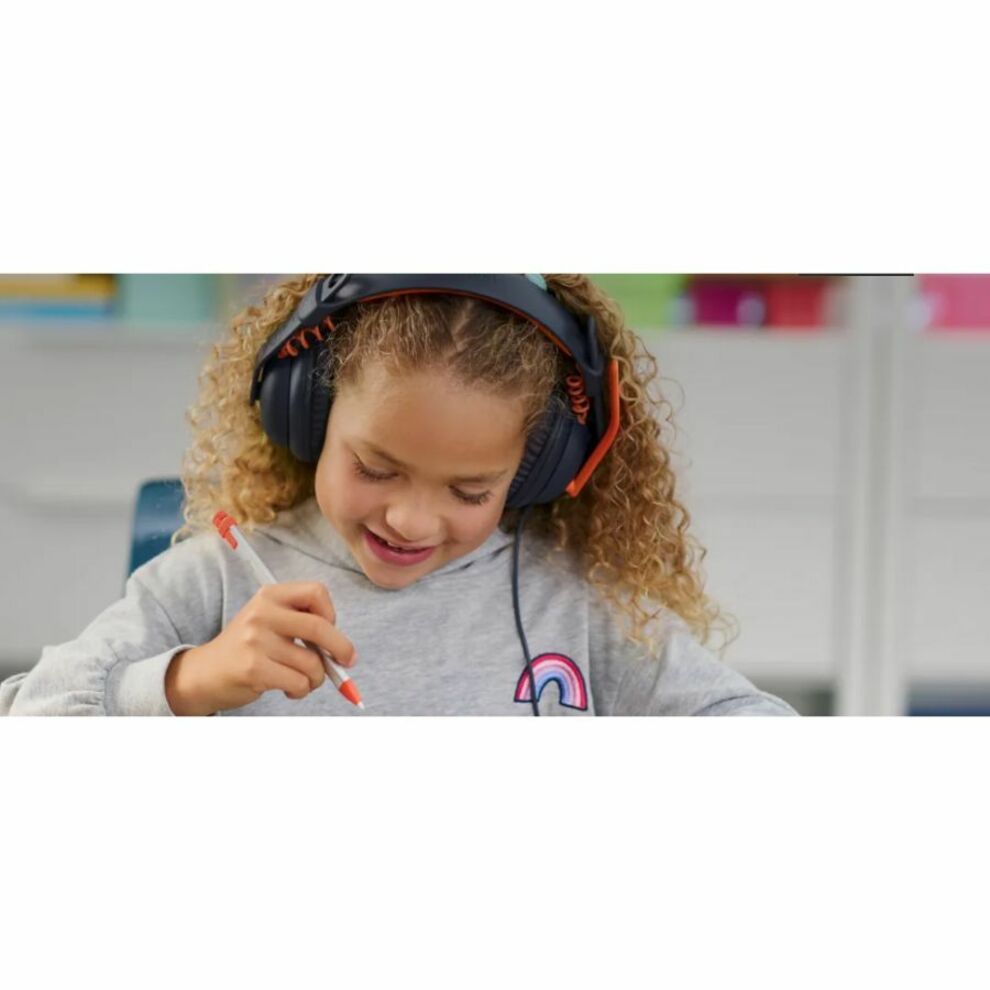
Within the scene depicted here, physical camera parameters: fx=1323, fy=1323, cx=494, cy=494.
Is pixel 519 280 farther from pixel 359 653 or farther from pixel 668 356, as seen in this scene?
pixel 359 653

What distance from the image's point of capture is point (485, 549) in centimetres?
95

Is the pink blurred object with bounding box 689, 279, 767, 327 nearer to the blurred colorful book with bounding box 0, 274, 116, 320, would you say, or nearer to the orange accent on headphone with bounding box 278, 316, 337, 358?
the orange accent on headphone with bounding box 278, 316, 337, 358

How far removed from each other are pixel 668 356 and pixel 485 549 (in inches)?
7.6

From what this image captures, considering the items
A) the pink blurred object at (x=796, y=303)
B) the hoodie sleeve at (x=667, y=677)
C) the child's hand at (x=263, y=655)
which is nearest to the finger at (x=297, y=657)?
the child's hand at (x=263, y=655)

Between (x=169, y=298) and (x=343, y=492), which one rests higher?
(x=169, y=298)

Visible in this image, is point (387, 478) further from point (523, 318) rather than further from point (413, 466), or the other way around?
point (523, 318)

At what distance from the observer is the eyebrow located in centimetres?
87

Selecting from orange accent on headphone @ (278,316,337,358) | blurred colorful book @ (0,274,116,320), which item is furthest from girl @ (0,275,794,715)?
blurred colorful book @ (0,274,116,320)

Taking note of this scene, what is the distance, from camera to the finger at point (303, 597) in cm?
88

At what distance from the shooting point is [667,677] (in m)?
0.95

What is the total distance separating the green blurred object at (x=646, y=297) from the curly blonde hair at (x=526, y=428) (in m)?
0.01

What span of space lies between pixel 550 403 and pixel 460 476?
0.26 feet

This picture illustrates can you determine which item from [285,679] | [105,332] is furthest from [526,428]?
[105,332]
